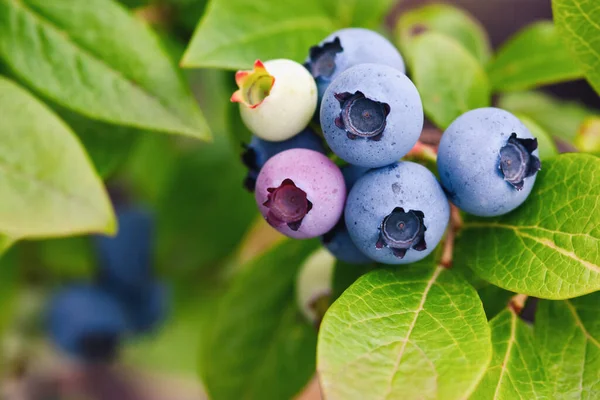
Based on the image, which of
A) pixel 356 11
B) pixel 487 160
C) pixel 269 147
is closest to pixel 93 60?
pixel 269 147

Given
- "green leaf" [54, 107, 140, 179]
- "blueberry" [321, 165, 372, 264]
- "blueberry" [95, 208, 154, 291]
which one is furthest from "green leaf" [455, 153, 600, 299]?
"blueberry" [95, 208, 154, 291]

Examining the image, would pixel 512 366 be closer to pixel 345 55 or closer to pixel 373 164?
pixel 373 164

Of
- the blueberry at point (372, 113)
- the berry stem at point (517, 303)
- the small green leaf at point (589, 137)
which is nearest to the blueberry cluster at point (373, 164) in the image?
the blueberry at point (372, 113)

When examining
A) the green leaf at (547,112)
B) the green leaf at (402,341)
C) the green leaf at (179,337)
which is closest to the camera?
A: the green leaf at (402,341)

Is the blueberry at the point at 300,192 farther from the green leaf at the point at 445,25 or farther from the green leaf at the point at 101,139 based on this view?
the green leaf at the point at 445,25

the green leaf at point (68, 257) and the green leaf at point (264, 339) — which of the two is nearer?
the green leaf at point (264, 339)

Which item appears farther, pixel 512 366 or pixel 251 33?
pixel 251 33

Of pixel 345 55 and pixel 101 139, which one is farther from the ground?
pixel 345 55
